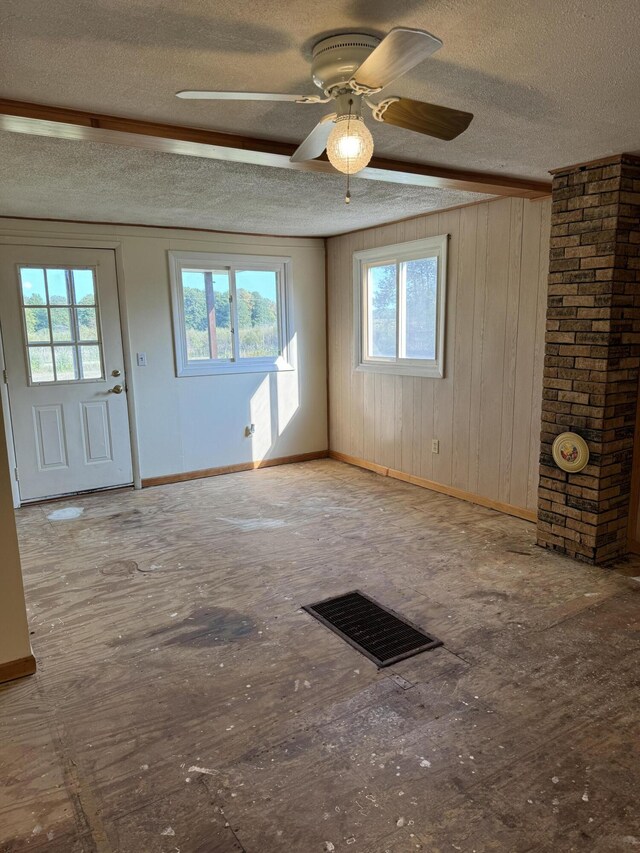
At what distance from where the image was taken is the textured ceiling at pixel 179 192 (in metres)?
2.78

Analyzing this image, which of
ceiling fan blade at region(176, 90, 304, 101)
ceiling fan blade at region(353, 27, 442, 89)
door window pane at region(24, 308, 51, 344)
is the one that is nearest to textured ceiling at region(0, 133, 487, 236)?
door window pane at region(24, 308, 51, 344)

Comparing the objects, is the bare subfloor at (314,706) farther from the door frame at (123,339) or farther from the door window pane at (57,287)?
the door window pane at (57,287)

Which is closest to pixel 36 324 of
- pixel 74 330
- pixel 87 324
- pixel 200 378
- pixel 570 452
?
pixel 74 330

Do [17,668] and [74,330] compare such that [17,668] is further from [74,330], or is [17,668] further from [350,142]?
[74,330]

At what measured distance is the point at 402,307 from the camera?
4.91m

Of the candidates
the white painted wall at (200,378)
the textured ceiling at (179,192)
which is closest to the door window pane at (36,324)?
the white painted wall at (200,378)

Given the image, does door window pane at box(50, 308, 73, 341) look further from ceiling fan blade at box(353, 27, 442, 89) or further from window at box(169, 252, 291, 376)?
ceiling fan blade at box(353, 27, 442, 89)

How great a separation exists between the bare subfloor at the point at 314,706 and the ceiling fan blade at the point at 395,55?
2071 mm

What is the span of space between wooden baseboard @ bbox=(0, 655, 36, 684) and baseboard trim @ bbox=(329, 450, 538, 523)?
3132 mm

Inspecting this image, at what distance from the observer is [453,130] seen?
182 centimetres

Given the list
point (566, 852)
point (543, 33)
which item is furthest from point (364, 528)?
point (543, 33)

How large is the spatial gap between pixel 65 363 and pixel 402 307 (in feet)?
9.51

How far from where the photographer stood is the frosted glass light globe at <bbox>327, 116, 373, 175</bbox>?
5.49ft

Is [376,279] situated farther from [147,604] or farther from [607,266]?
[147,604]
